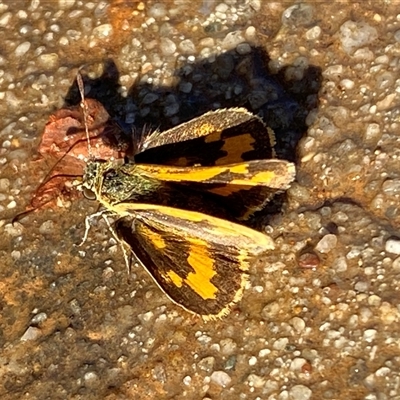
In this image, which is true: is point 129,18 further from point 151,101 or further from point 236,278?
point 236,278

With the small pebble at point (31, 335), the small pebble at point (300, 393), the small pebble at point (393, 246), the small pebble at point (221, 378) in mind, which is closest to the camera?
the small pebble at point (300, 393)

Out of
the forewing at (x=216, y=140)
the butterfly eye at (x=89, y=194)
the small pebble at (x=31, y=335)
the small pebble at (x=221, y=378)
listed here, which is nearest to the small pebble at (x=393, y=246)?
the forewing at (x=216, y=140)

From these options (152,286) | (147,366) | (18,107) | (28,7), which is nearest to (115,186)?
(152,286)

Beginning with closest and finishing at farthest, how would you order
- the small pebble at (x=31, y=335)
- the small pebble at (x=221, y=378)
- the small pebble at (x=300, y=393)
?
1. the small pebble at (x=300, y=393)
2. the small pebble at (x=221, y=378)
3. the small pebble at (x=31, y=335)

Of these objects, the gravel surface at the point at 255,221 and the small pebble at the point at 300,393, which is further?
the gravel surface at the point at 255,221

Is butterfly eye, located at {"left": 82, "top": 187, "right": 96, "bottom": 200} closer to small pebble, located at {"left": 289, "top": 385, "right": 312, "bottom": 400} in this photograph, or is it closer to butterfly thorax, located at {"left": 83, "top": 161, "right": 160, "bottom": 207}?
butterfly thorax, located at {"left": 83, "top": 161, "right": 160, "bottom": 207}

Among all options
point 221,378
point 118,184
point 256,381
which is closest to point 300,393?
point 256,381

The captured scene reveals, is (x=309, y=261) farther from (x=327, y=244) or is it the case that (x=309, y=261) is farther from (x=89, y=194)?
(x=89, y=194)

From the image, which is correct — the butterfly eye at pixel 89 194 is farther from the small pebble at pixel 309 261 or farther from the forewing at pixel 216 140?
the small pebble at pixel 309 261
